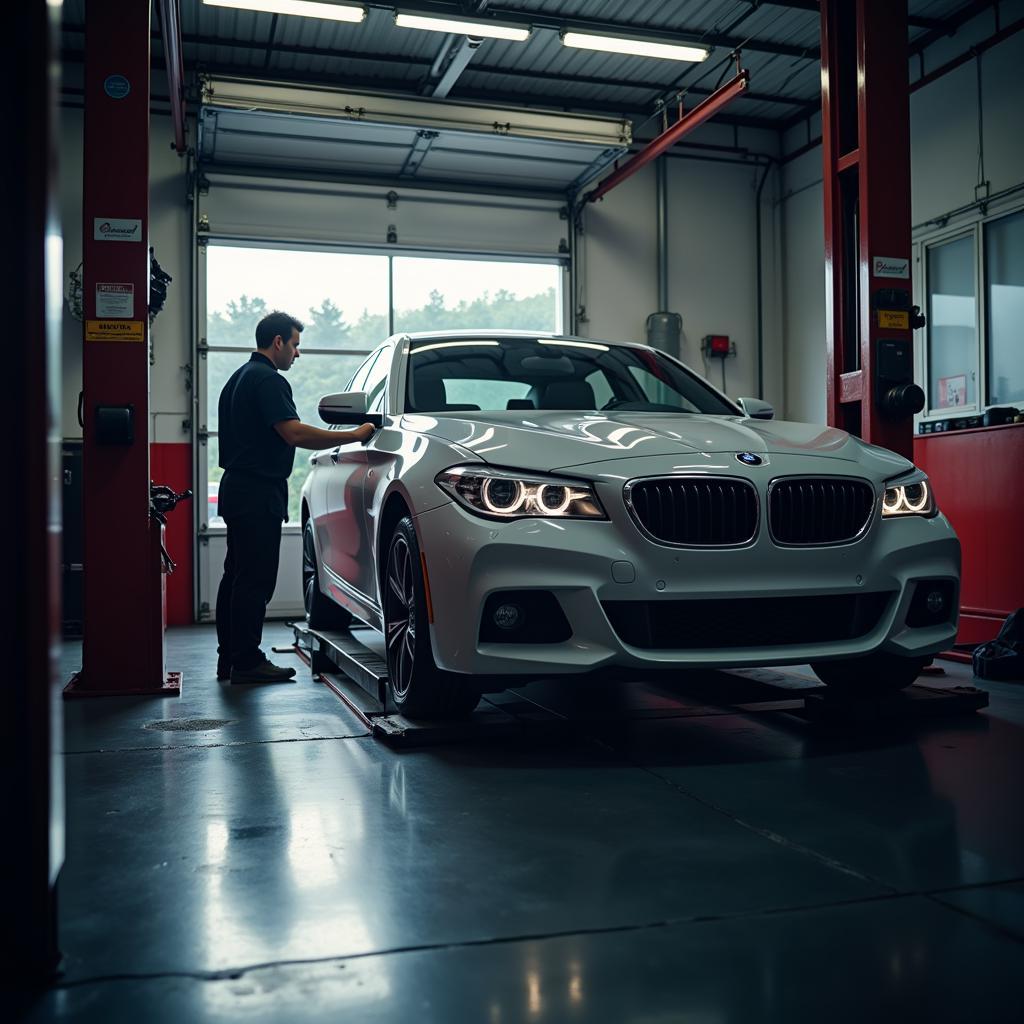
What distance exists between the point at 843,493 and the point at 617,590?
0.93 metres

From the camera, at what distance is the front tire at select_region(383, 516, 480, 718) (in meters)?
3.75

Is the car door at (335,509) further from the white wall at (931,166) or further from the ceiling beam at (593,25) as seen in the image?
the white wall at (931,166)

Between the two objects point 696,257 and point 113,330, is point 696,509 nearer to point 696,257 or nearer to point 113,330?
point 113,330

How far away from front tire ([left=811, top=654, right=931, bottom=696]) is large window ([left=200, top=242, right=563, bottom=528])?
741 centimetres

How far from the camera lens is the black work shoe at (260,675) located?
563 centimetres

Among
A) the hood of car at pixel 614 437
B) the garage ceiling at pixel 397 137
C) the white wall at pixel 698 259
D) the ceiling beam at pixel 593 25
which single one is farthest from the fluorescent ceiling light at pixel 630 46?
the hood of car at pixel 614 437

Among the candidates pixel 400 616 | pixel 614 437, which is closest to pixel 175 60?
pixel 400 616

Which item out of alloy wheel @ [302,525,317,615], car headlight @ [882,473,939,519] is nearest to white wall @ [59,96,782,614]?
alloy wheel @ [302,525,317,615]

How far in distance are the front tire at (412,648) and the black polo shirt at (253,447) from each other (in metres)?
1.53

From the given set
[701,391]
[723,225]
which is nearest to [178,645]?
[701,391]

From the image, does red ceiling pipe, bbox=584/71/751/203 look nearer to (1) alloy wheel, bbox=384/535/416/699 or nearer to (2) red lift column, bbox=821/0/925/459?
(2) red lift column, bbox=821/0/925/459

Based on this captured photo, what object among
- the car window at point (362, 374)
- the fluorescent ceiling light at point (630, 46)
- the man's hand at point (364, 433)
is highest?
the fluorescent ceiling light at point (630, 46)

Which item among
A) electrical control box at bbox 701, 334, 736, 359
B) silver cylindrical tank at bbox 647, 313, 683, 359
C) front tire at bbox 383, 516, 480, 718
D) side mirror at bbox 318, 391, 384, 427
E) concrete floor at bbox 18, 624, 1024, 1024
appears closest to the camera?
concrete floor at bbox 18, 624, 1024, 1024

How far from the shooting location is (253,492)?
550 cm
